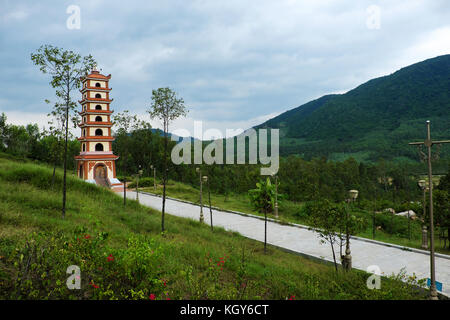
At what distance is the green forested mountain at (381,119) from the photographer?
101 m

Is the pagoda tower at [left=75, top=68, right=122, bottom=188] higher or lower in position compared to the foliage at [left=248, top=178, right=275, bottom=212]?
higher

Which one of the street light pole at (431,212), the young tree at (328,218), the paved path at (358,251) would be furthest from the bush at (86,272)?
the paved path at (358,251)

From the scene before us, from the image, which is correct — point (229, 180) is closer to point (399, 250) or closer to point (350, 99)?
point (399, 250)

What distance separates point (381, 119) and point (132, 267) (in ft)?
504

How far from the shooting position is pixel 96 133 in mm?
30312

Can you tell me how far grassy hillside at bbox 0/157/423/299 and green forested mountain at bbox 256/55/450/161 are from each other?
305 ft

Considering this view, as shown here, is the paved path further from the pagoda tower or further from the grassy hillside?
the pagoda tower

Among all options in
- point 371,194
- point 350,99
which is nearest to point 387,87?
point 350,99

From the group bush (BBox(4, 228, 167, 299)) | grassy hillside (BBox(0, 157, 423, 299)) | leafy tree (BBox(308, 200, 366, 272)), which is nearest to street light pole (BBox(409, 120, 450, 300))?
grassy hillside (BBox(0, 157, 423, 299))

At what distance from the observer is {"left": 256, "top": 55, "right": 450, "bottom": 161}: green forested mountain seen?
10125 centimetres

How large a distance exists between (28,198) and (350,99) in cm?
18193

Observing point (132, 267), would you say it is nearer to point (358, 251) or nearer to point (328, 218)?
point (328, 218)

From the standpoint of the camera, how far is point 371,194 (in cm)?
3938

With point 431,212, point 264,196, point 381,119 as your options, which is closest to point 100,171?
point 264,196
